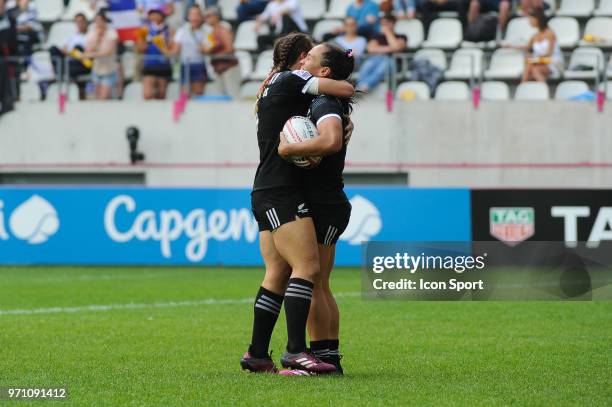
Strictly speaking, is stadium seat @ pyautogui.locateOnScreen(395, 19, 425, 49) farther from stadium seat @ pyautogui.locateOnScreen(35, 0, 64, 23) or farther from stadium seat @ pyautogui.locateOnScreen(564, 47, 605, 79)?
stadium seat @ pyautogui.locateOnScreen(35, 0, 64, 23)

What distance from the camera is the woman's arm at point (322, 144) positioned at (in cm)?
723

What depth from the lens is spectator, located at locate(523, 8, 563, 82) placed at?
21.1 m

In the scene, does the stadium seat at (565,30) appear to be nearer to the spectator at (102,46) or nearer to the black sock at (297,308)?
the spectator at (102,46)

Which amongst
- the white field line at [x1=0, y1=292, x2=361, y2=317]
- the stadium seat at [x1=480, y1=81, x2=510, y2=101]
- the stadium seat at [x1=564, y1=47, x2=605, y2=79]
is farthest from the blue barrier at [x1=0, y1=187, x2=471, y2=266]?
the white field line at [x1=0, y1=292, x2=361, y2=317]

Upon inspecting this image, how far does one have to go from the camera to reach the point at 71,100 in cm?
2306

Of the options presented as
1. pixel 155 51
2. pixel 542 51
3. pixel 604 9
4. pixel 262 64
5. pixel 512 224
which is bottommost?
pixel 512 224

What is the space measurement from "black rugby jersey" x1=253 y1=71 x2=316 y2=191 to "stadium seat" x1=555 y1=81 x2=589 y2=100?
1513 centimetres

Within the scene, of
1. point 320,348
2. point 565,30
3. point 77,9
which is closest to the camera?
point 320,348

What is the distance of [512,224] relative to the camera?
59.3 ft

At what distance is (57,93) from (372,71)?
5.87 m

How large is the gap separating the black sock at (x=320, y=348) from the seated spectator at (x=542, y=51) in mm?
14365

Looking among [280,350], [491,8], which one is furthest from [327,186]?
[491,8]

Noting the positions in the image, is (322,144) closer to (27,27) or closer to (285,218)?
(285,218)

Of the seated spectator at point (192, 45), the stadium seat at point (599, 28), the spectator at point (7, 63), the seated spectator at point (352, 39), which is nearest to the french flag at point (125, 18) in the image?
the seated spectator at point (192, 45)
